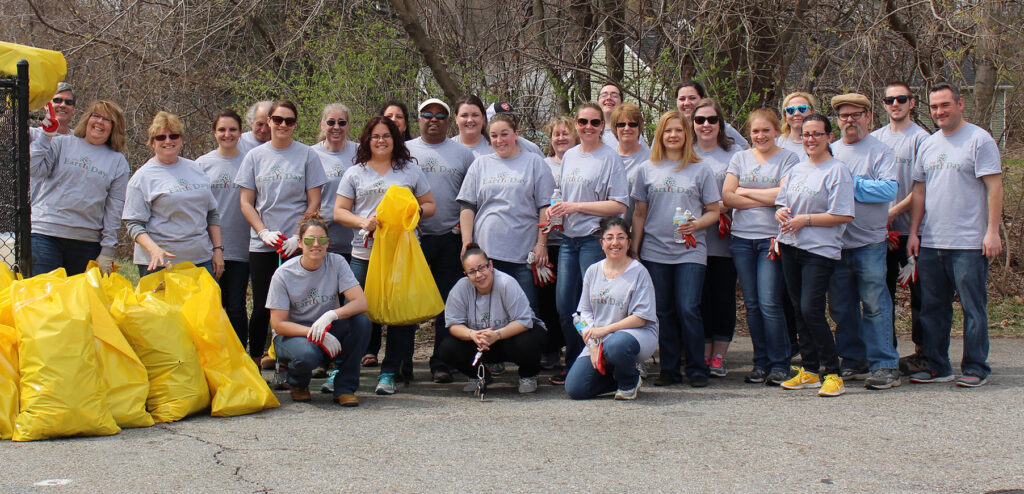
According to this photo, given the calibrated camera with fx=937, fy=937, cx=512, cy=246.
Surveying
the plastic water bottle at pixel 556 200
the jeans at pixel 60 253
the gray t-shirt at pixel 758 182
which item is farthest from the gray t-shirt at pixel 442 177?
the jeans at pixel 60 253

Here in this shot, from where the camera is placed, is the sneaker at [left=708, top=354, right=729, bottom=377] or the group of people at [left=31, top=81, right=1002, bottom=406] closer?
the group of people at [left=31, top=81, right=1002, bottom=406]

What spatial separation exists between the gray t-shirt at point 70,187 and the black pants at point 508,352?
2316mm

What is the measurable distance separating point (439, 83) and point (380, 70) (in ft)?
2.03

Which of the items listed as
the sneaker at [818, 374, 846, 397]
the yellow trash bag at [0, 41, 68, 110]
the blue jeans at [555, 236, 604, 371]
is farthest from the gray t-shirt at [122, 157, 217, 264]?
the sneaker at [818, 374, 846, 397]

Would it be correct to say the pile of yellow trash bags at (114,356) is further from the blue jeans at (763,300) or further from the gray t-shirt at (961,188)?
the gray t-shirt at (961,188)

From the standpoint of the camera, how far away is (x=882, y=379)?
579 centimetres

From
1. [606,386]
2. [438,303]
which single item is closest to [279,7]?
[438,303]

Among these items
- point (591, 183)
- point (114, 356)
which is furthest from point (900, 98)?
point (114, 356)

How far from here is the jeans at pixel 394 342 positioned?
19.9ft

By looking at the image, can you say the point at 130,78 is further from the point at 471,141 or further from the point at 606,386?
the point at 606,386

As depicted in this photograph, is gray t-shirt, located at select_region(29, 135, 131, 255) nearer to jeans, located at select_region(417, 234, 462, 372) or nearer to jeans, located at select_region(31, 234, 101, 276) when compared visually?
jeans, located at select_region(31, 234, 101, 276)

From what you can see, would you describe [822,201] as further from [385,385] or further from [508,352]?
[385,385]

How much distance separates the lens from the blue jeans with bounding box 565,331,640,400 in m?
5.54

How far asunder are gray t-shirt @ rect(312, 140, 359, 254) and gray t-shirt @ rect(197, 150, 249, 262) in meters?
0.57
